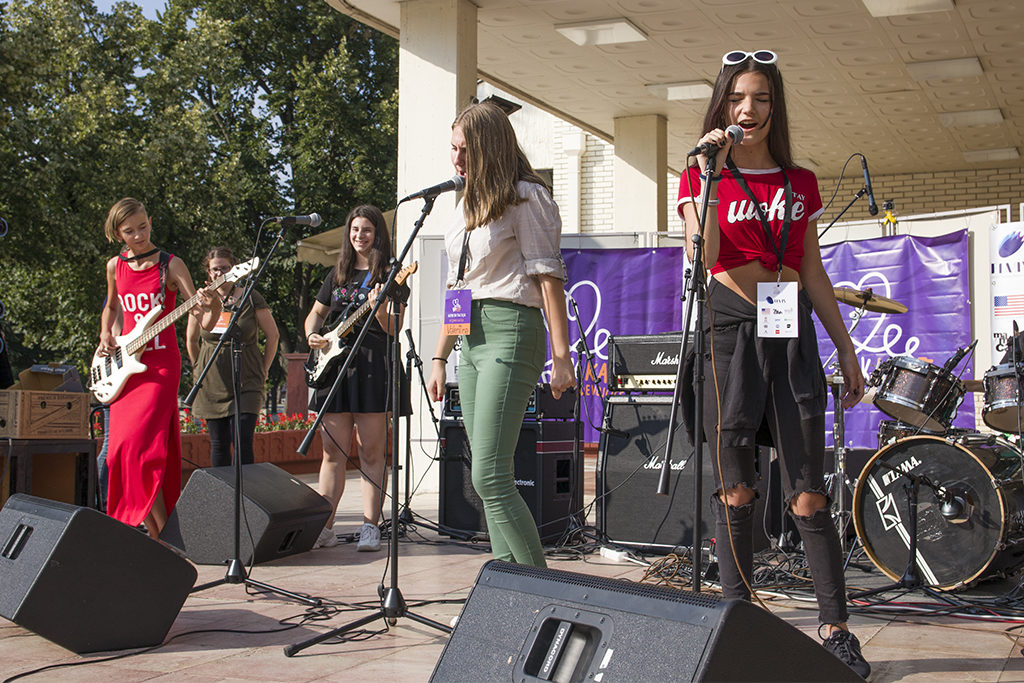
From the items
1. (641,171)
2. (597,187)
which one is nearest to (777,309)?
(641,171)


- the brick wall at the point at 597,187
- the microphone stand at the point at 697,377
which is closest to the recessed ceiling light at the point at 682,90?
the brick wall at the point at 597,187

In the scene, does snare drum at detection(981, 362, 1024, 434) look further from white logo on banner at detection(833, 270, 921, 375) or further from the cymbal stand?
white logo on banner at detection(833, 270, 921, 375)

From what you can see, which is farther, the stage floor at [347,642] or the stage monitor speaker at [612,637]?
the stage floor at [347,642]

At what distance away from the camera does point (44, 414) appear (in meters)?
5.48

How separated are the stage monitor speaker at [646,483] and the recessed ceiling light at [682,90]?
24.3ft

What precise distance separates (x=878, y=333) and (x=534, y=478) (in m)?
4.22

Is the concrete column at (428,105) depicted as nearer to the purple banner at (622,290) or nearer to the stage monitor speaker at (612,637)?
the purple banner at (622,290)

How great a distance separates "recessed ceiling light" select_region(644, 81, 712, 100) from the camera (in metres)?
11.7

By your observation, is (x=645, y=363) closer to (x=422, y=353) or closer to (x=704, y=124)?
(x=704, y=124)

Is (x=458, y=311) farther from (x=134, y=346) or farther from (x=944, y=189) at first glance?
(x=944, y=189)

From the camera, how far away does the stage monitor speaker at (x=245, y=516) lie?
4898 millimetres

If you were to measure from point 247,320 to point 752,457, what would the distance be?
149 inches

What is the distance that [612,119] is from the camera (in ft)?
44.6

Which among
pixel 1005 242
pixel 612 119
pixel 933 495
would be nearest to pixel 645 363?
pixel 933 495
